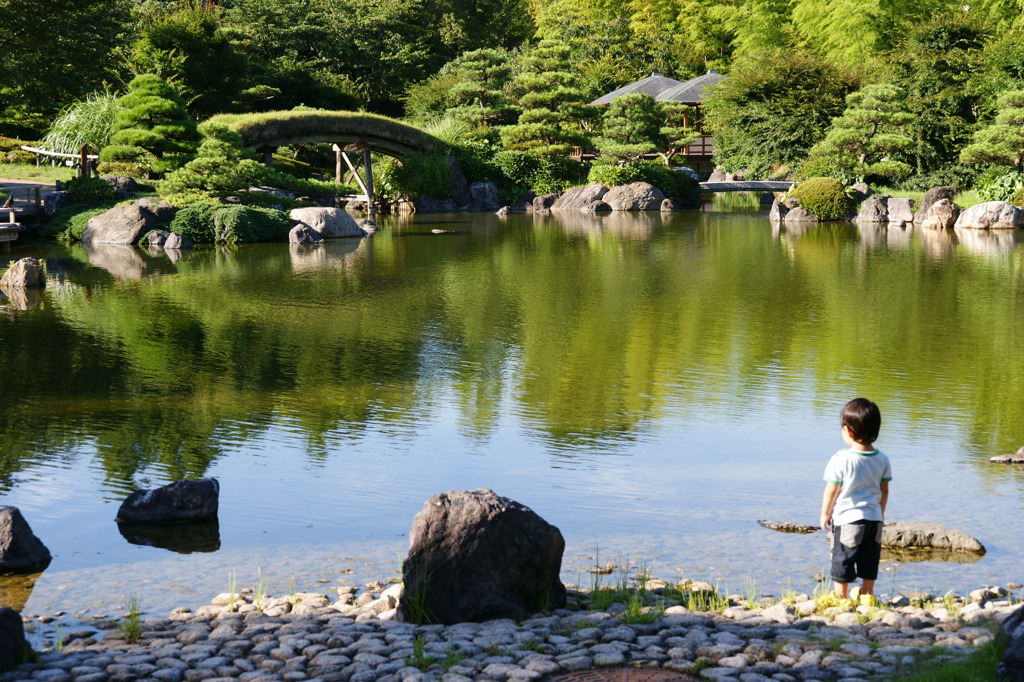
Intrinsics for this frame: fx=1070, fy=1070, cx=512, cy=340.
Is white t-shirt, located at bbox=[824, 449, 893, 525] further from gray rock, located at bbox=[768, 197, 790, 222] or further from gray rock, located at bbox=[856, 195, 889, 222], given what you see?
gray rock, located at bbox=[856, 195, 889, 222]

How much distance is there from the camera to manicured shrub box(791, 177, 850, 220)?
28375mm

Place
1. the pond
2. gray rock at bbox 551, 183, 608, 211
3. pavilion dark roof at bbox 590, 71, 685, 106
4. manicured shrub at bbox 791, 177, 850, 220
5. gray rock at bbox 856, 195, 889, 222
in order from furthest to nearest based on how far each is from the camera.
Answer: pavilion dark roof at bbox 590, 71, 685, 106 → gray rock at bbox 551, 183, 608, 211 → manicured shrub at bbox 791, 177, 850, 220 → gray rock at bbox 856, 195, 889, 222 → the pond

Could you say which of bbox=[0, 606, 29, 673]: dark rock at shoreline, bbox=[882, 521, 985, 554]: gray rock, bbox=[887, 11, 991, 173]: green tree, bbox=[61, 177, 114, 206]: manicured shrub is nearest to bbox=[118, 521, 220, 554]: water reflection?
bbox=[0, 606, 29, 673]: dark rock at shoreline

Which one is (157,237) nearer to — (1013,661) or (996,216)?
(996,216)

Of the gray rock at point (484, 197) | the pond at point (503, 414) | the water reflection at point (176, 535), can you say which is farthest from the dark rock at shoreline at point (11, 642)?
the gray rock at point (484, 197)

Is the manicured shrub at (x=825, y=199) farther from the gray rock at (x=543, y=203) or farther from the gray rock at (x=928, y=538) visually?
the gray rock at (x=928, y=538)

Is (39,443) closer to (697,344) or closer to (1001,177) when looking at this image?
(697,344)

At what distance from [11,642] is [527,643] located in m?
1.88

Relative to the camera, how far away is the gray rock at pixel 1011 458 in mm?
6680

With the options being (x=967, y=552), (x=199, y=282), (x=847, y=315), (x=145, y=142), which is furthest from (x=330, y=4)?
(x=967, y=552)

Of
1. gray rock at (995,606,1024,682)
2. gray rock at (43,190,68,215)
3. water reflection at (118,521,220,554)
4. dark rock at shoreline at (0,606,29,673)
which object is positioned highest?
gray rock at (43,190,68,215)

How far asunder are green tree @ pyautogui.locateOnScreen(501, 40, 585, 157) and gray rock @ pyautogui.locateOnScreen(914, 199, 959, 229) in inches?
530

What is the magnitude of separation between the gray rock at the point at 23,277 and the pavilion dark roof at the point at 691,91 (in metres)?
29.6

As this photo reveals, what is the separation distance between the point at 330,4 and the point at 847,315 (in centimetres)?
3998
